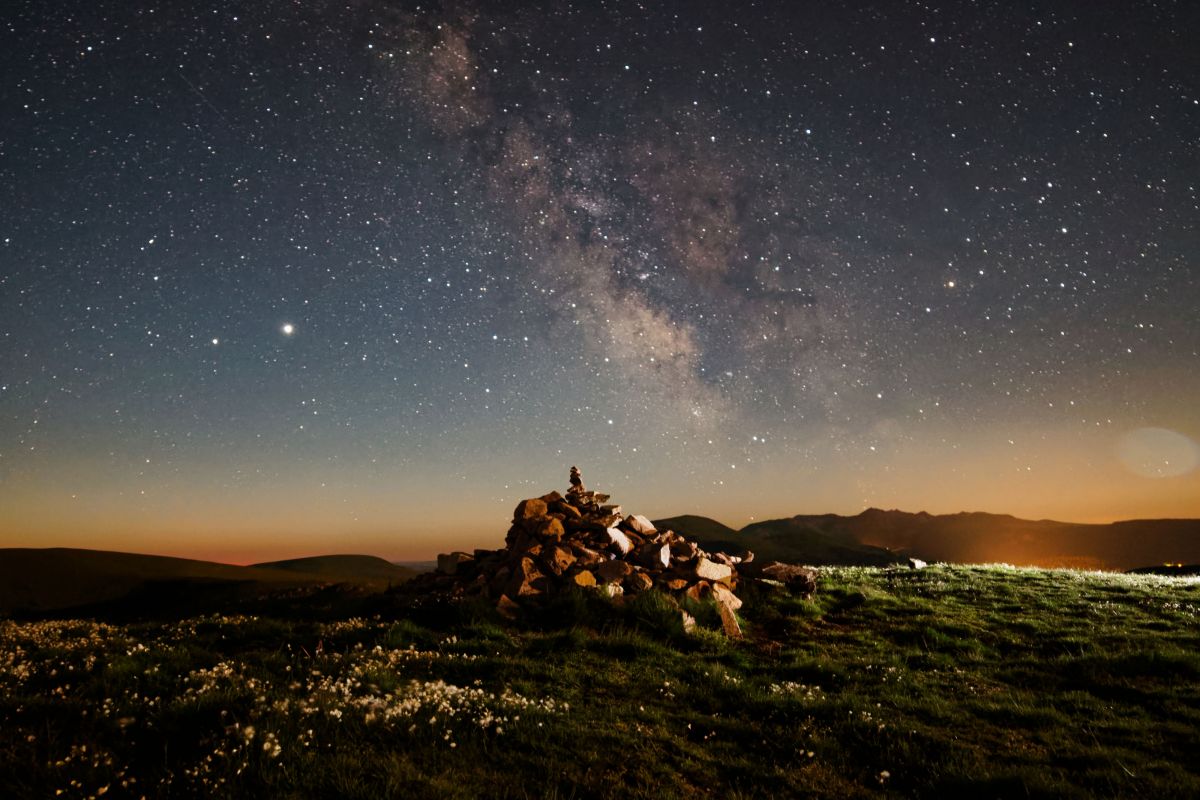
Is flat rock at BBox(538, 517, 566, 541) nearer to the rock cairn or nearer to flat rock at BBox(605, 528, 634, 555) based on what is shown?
the rock cairn

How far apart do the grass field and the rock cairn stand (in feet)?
4.31

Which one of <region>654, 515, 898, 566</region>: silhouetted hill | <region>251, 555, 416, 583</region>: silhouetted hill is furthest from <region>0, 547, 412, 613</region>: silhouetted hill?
<region>654, 515, 898, 566</region>: silhouetted hill

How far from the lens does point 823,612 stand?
16750mm

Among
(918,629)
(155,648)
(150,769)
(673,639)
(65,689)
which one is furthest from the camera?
(918,629)

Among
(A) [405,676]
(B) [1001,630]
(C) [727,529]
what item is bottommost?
(C) [727,529]

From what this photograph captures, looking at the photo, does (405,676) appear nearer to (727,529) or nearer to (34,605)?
(34,605)

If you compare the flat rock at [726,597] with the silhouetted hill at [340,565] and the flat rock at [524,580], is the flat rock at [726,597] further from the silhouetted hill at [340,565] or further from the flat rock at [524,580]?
the silhouetted hill at [340,565]

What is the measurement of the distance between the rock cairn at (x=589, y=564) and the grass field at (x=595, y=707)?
1.31 m

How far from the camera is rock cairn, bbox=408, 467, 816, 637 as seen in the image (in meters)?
15.6

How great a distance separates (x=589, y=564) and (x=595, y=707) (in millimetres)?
7824

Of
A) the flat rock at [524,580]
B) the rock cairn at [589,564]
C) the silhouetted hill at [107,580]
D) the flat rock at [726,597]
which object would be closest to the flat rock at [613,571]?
the rock cairn at [589,564]

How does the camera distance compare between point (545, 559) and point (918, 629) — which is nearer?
point (918, 629)

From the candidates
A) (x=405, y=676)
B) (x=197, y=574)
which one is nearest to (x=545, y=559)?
(x=405, y=676)

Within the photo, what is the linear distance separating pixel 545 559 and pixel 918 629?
31.9 ft
